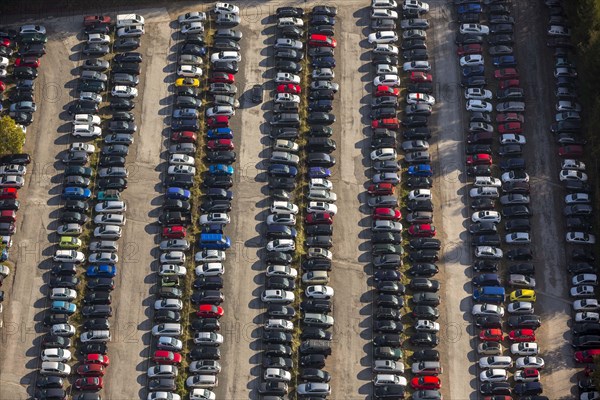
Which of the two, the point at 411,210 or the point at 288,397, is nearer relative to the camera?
the point at 288,397

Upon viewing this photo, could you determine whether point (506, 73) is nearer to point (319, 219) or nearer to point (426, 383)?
point (319, 219)

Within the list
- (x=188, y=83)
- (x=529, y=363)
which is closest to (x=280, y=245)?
(x=188, y=83)

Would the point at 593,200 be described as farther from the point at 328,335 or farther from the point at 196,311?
the point at 196,311

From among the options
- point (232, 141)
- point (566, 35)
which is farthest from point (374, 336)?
point (566, 35)

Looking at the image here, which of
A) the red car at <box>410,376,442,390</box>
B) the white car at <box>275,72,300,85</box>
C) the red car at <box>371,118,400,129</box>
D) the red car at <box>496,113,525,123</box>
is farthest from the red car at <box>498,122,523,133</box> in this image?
the red car at <box>410,376,442,390</box>

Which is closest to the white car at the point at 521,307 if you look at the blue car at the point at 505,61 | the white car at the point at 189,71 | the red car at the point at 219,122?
the blue car at the point at 505,61
